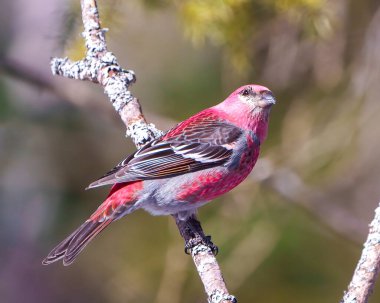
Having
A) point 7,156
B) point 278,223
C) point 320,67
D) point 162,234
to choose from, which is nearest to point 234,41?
point 320,67

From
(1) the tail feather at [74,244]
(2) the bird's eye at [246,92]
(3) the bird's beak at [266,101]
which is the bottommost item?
(1) the tail feather at [74,244]

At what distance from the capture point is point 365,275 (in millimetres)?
2613

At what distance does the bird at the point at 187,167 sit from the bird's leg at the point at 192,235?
24 mm

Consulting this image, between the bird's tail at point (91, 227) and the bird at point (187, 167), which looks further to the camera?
the bird at point (187, 167)

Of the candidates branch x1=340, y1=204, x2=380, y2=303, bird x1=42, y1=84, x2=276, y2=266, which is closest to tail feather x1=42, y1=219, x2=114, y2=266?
bird x1=42, y1=84, x2=276, y2=266

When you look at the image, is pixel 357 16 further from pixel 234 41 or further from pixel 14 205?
pixel 14 205

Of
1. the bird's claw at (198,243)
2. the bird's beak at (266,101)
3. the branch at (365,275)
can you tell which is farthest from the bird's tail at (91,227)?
the branch at (365,275)

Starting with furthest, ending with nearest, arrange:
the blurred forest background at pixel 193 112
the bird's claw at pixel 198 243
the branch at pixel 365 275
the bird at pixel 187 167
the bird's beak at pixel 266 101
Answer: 1. the blurred forest background at pixel 193 112
2. the bird's beak at pixel 266 101
3. the bird at pixel 187 167
4. the bird's claw at pixel 198 243
5. the branch at pixel 365 275

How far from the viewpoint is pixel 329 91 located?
199 inches

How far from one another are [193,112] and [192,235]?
1.94 meters

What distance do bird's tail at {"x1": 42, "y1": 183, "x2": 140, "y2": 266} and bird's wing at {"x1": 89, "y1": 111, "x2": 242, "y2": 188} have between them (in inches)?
5.2

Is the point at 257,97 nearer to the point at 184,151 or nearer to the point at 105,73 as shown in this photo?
the point at 184,151

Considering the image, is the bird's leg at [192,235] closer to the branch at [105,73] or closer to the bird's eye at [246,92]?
the branch at [105,73]

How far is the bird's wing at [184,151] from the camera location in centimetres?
375
